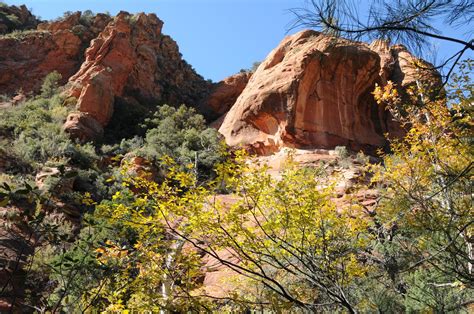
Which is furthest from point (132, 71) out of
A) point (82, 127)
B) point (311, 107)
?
point (311, 107)

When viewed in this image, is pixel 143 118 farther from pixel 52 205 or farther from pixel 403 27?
pixel 403 27

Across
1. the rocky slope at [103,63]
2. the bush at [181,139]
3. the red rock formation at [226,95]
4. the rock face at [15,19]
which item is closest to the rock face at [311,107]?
the bush at [181,139]

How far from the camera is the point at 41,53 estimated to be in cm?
3183

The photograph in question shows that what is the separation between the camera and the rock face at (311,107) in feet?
74.4

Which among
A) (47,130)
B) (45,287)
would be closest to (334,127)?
(47,130)

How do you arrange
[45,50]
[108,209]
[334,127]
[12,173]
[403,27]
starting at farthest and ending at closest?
1. [45,50]
2. [334,127]
3. [12,173]
4. [108,209]
5. [403,27]

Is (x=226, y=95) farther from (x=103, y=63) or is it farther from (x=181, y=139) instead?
(x=181, y=139)

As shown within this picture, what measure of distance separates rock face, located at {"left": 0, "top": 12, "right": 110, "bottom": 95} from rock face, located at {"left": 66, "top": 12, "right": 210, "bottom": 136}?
12.2 feet

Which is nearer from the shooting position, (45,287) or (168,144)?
(45,287)

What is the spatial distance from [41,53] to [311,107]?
21.8 meters

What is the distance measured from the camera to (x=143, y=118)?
2703 cm

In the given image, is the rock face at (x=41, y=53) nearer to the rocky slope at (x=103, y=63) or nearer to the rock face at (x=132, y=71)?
the rocky slope at (x=103, y=63)

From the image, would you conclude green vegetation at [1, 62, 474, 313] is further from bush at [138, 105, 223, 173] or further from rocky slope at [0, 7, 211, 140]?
rocky slope at [0, 7, 211, 140]

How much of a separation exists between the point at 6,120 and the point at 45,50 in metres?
12.3
